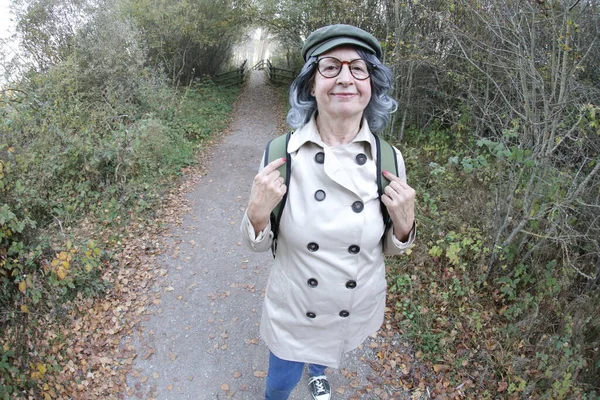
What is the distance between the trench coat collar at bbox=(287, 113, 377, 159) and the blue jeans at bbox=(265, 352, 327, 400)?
1.29 metres

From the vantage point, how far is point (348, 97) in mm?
1524

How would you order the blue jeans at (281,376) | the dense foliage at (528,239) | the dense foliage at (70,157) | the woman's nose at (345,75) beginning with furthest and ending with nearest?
1. the dense foliage at (70,157)
2. the dense foliage at (528,239)
3. the blue jeans at (281,376)
4. the woman's nose at (345,75)

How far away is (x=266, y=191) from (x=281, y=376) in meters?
1.29

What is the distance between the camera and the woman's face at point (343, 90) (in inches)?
59.4

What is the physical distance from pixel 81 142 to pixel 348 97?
21.2 ft

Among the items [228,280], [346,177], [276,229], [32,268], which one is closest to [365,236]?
[346,177]

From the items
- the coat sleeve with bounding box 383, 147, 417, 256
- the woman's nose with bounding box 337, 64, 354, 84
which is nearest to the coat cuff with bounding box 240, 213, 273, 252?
the coat sleeve with bounding box 383, 147, 417, 256

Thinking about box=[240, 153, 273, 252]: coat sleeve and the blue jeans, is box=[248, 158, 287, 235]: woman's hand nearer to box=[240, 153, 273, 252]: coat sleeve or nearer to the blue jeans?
box=[240, 153, 273, 252]: coat sleeve

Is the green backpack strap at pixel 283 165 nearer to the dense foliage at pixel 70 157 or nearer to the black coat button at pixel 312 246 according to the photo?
Answer: the black coat button at pixel 312 246

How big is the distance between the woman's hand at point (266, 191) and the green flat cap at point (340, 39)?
0.53 m

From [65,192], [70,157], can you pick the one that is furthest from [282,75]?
[65,192]

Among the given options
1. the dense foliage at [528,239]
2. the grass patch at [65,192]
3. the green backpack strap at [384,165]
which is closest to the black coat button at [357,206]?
the green backpack strap at [384,165]

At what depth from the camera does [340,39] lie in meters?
1.51

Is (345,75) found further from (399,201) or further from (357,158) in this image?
(399,201)
